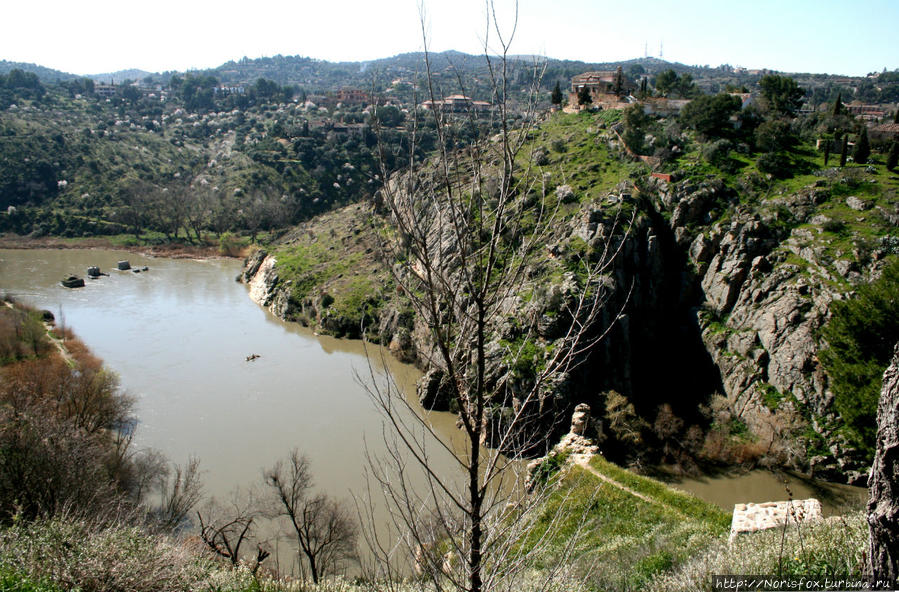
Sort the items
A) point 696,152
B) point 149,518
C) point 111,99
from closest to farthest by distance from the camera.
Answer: point 149,518, point 696,152, point 111,99

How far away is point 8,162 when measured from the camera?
5528 centimetres

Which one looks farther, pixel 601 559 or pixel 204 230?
pixel 204 230

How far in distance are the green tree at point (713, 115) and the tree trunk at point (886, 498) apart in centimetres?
2992

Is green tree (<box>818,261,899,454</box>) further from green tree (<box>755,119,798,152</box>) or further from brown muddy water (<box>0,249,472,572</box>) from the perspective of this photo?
green tree (<box>755,119,798,152</box>)

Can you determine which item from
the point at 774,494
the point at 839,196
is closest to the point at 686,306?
the point at 839,196

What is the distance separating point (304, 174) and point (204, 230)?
11943 millimetres

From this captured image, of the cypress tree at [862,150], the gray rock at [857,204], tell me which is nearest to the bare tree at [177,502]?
the gray rock at [857,204]

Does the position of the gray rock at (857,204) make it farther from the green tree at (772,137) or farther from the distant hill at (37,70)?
the distant hill at (37,70)

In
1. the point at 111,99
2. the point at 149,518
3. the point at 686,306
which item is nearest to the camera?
the point at 149,518

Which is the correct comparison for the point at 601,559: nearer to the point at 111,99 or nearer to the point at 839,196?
the point at 839,196

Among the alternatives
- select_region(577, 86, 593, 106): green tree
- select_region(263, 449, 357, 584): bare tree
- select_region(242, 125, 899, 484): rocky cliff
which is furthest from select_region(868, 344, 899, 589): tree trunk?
select_region(577, 86, 593, 106): green tree

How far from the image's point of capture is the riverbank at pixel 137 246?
48.8 metres

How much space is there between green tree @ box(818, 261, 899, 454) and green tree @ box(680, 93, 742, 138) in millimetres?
17668

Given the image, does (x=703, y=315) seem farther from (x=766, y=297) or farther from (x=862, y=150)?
(x=862, y=150)
